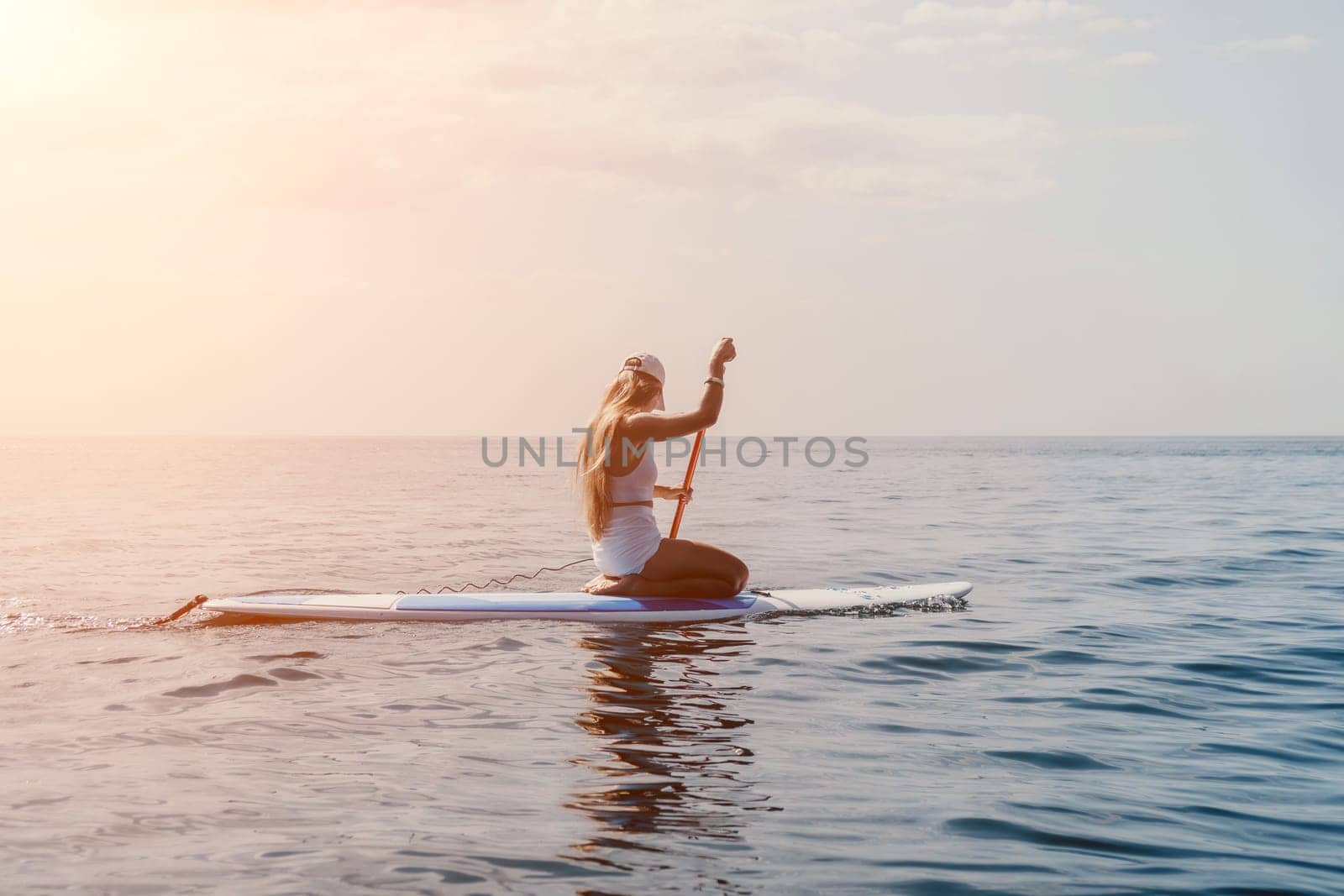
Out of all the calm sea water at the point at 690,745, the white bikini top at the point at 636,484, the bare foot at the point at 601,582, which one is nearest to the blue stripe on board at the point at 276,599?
the calm sea water at the point at 690,745

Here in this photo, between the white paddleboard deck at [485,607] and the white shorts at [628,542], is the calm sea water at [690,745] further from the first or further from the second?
the white shorts at [628,542]

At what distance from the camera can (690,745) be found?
172 inches

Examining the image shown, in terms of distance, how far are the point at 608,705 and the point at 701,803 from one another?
1.51m

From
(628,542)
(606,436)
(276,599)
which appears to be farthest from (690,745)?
(276,599)

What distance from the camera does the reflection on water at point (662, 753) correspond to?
3.39m

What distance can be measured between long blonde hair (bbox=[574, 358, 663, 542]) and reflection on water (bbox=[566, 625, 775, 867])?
3.43ft

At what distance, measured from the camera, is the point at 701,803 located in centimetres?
364

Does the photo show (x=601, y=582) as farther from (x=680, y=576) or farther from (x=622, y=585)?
(x=680, y=576)

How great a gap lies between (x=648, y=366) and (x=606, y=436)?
21.2 inches

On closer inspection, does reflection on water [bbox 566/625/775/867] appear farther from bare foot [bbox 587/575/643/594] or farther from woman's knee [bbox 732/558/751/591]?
woman's knee [bbox 732/558/751/591]

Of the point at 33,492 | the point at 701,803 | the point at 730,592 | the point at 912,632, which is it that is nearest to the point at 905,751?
the point at 701,803

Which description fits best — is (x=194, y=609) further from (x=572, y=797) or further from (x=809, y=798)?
(x=809, y=798)

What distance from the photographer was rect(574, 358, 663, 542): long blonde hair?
698cm

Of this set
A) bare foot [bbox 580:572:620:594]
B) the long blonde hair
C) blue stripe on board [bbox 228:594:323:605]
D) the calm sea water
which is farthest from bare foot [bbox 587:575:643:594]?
blue stripe on board [bbox 228:594:323:605]
